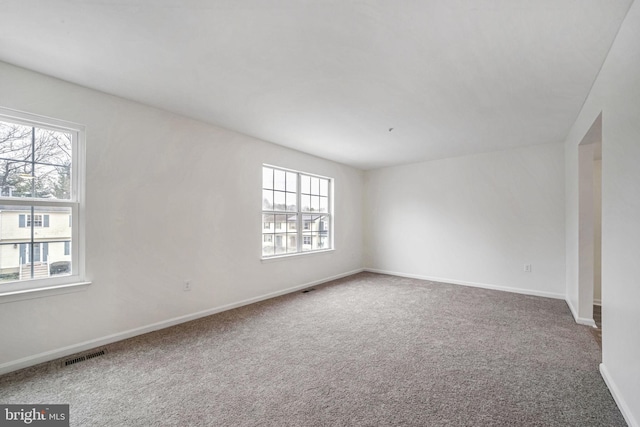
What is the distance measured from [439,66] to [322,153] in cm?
302

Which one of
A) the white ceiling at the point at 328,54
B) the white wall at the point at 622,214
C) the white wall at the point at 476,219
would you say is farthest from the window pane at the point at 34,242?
the white wall at the point at 476,219

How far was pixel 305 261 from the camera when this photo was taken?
5.09m

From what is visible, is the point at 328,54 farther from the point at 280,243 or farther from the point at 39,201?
the point at 280,243

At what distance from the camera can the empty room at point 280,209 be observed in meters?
1.77

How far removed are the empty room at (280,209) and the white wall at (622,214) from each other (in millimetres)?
22

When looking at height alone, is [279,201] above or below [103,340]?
above

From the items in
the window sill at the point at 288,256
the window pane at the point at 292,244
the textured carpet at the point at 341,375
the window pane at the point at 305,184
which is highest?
the window pane at the point at 305,184

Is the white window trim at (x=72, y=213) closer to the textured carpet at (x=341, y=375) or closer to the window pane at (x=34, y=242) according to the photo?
the window pane at (x=34, y=242)

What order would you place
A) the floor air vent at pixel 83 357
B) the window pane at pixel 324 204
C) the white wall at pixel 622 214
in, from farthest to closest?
the window pane at pixel 324 204 < the floor air vent at pixel 83 357 < the white wall at pixel 622 214

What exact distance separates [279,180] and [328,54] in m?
2.84

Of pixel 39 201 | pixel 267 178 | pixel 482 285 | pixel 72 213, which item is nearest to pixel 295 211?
pixel 267 178

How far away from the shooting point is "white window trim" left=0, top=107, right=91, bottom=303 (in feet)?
7.68

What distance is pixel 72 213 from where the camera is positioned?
2645mm

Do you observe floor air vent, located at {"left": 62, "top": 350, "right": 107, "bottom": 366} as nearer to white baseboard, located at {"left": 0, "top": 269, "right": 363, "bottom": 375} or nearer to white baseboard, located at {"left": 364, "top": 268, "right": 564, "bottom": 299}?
white baseboard, located at {"left": 0, "top": 269, "right": 363, "bottom": 375}
